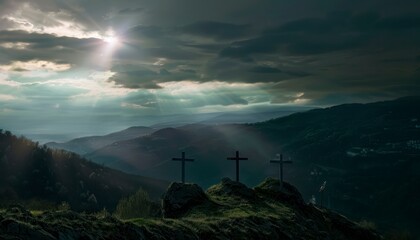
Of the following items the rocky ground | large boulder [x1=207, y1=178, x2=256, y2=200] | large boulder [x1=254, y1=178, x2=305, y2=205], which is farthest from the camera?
Result: large boulder [x1=254, y1=178, x2=305, y2=205]

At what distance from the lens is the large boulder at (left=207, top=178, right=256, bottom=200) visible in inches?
1527

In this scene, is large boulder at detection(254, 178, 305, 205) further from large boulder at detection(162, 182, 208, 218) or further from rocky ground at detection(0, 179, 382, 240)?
large boulder at detection(162, 182, 208, 218)

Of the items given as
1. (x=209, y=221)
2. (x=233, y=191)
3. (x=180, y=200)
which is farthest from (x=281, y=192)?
(x=209, y=221)

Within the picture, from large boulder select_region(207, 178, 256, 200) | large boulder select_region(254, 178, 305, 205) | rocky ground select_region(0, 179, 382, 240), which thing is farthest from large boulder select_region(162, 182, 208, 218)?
large boulder select_region(254, 178, 305, 205)

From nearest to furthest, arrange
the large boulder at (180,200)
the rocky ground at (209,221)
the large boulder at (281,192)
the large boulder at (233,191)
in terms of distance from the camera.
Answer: the rocky ground at (209,221), the large boulder at (180,200), the large boulder at (233,191), the large boulder at (281,192)

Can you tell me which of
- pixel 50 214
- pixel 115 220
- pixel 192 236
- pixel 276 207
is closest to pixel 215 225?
pixel 192 236

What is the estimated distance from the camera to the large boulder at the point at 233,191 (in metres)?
38.8

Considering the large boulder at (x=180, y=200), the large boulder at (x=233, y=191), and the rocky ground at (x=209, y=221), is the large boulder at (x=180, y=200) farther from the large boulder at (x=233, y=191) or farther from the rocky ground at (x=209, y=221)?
the large boulder at (x=233, y=191)

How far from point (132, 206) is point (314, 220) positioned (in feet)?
234

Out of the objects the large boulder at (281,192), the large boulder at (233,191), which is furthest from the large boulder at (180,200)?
the large boulder at (281,192)

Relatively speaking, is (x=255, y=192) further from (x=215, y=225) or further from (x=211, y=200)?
(x=215, y=225)

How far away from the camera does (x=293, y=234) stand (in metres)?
30.2

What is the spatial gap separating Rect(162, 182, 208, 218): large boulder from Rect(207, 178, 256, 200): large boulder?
4854 millimetres

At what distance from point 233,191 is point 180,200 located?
6.88 meters
